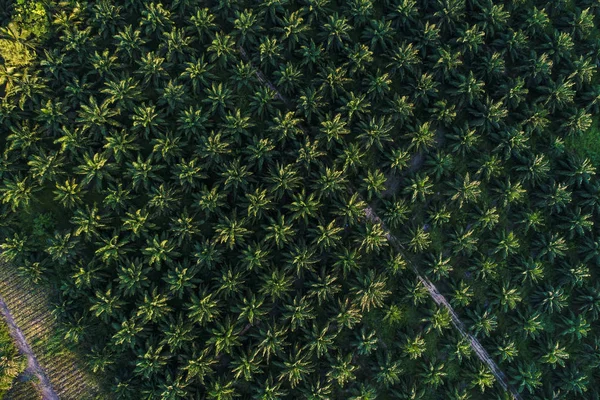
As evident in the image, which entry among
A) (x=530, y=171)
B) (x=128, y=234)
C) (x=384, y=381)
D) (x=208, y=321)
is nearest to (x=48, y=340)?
(x=128, y=234)

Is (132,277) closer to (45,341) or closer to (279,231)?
(45,341)

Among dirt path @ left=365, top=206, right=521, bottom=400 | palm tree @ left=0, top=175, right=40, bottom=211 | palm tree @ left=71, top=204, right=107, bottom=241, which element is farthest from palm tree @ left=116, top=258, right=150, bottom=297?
dirt path @ left=365, top=206, right=521, bottom=400

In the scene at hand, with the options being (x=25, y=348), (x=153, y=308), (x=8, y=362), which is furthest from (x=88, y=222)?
(x=8, y=362)

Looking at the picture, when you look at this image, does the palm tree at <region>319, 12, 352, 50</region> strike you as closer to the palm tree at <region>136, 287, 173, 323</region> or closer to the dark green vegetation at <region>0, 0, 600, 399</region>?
the dark green vegetation at <region>0, 0, 600, 399</region>

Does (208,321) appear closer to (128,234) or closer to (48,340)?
(128,234)

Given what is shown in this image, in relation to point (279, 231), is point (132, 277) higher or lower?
higher

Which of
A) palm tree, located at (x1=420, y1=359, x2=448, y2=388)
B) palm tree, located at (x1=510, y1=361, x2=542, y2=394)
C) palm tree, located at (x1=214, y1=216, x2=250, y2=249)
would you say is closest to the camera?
palm tree, located at (x1=214, y1=216, x2=250, y2=249)
